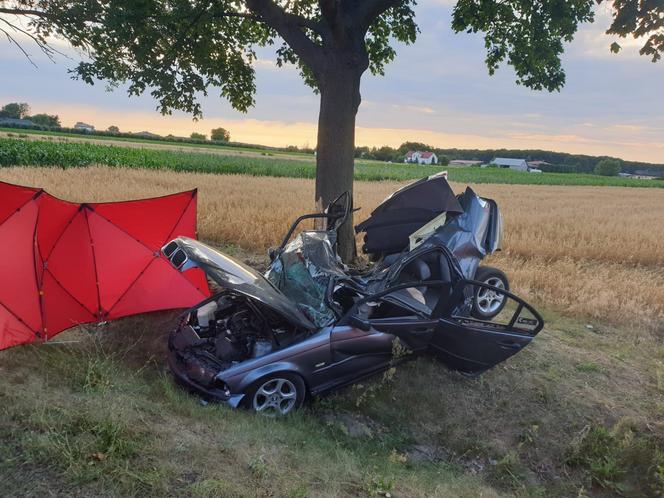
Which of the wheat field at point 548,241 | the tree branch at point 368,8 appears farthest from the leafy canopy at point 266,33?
the wheat field at point 548,241

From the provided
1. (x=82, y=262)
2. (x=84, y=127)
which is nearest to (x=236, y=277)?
(x=82, y=262)

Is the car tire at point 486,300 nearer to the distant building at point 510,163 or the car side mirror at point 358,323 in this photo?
the car side mirror at point 358,323

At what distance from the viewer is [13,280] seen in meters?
4.91

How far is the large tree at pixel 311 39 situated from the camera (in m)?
7.28

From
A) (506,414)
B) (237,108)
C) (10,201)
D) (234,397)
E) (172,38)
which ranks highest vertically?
(172,38)

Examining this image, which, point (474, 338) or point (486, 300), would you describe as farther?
point (486, 300)

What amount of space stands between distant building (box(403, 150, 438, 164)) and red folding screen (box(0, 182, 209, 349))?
82.0m

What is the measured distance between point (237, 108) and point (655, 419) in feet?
29.1

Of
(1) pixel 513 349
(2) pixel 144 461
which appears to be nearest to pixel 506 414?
(1) pixel 513 349

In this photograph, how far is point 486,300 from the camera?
20.4ft

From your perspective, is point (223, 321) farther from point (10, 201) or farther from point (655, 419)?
point (655, 419)

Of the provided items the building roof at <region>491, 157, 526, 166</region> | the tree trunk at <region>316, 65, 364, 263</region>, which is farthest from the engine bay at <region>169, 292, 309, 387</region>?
the building roof at <region>491, 157, 526, 166</region>

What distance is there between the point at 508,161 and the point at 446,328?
345 ft

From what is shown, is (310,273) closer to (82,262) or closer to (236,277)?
(236,277)
